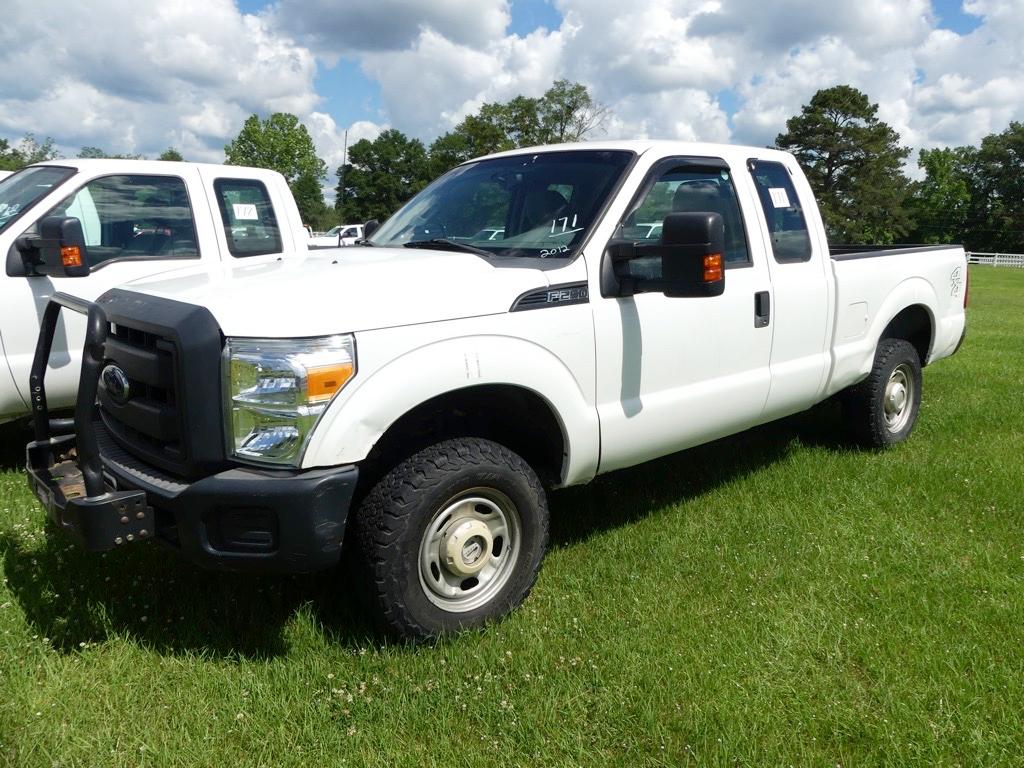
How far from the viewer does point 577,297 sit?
136 inches

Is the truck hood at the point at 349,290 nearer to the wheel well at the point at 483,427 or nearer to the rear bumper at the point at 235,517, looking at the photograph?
the wheel well at the point at 483,427

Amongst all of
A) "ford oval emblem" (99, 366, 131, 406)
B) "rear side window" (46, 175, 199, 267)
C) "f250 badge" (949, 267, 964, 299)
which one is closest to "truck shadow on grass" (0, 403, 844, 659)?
"ford oval emblem" (99, 366, 131, 406)

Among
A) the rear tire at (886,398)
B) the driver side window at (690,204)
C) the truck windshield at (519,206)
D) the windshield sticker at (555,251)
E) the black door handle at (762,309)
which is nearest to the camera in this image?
the windshield sticker at (555,251)

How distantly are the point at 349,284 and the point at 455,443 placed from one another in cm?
72

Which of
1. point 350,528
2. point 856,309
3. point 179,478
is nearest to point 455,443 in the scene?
point 350,528

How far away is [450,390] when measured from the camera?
3023mm

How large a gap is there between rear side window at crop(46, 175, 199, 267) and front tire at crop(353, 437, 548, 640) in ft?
11.9

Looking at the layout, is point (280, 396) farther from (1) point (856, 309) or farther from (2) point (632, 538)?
(1) point (856, 309)

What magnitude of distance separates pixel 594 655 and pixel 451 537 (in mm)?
711

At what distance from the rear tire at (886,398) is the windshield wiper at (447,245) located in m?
3.10

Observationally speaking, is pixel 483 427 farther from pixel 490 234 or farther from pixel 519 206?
pixel 519 206

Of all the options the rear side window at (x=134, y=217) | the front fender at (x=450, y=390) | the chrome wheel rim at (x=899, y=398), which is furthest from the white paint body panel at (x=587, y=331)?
the rear side window at (x=134, y=217)

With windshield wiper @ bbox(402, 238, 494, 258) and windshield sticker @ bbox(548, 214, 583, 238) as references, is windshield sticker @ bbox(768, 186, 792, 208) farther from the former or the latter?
windshield wiper @ bbox(402, 238, 494, 258)

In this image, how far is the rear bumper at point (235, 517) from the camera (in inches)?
105
